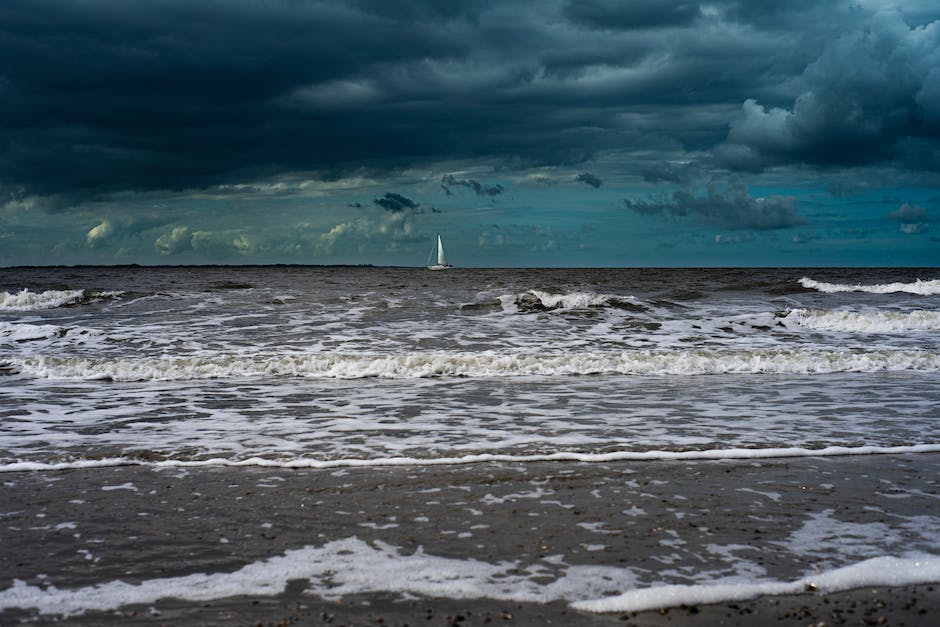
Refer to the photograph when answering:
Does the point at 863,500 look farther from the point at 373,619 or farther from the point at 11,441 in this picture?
the point at 11,441

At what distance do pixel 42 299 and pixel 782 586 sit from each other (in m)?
30.7

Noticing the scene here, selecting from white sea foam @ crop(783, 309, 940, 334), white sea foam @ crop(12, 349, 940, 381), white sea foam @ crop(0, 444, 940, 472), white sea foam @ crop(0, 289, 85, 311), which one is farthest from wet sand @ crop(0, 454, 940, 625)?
white sea foam @ crop(0, 289, 85, 311)

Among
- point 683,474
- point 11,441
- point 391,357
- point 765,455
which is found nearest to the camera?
point 683,474

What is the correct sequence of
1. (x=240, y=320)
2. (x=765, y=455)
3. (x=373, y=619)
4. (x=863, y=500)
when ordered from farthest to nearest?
(x=240, y=320), (x=765, y=455), (x=863, y=500), (x=373, y=619)

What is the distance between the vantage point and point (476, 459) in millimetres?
6320

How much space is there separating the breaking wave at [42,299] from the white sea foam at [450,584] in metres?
26.6

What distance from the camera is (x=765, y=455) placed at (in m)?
6.43

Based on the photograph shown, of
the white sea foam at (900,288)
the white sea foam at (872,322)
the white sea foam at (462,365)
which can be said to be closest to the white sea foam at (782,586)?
the white sea foam at (462,365)

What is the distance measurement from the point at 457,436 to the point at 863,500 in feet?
12.4

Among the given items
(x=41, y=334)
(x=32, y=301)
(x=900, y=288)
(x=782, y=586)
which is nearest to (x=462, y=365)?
(x=782, y=586)

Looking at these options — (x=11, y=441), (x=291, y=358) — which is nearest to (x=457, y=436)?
(x=11, y=441)

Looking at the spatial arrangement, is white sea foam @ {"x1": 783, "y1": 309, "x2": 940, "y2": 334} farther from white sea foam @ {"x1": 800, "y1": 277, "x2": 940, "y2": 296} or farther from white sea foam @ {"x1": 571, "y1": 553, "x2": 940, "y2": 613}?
white sea foam @ {"x1": 571, "y1": 553, "x2": 940, "y2": 613}

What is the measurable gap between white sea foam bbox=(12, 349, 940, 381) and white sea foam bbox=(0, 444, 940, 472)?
18.5 feet

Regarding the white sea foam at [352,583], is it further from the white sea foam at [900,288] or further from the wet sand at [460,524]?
the white sea foam at [900,288]
